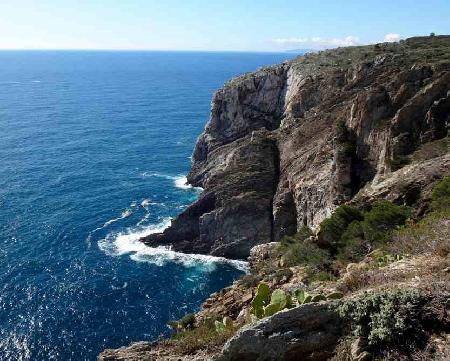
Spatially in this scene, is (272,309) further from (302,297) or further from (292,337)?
(292,337)

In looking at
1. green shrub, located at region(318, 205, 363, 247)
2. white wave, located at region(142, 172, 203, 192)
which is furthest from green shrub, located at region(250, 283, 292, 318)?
white wave, located at region(142, 172, 203, 192)

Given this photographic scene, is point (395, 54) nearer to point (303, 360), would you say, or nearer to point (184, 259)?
point (184, 259)

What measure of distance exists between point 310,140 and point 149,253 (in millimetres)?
28883

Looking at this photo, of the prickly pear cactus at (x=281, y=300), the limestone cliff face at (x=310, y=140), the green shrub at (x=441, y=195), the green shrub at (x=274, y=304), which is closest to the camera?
the green shrub at (x=274, y=304)

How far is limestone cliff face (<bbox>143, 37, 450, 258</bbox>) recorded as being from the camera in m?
49.4

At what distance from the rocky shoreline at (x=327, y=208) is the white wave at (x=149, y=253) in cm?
171

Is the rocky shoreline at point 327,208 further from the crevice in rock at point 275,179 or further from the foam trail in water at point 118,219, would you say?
the foam trail in water at point 118,219

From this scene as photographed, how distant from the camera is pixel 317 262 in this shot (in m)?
34.3

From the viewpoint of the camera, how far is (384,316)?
14.2 meters

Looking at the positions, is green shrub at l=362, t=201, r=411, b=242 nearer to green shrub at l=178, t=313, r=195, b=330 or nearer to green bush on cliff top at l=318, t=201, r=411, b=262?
green bush on cliff top at l=318, t=201, r=411, b=262

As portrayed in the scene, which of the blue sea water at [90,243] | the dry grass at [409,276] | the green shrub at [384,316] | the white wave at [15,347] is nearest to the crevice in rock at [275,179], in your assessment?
the blue sea water at [90,243]

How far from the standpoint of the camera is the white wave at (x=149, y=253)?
218ft

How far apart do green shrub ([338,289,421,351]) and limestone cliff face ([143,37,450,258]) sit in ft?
81.5

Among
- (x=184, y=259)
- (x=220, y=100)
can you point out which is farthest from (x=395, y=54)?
(x=184, y=259)
